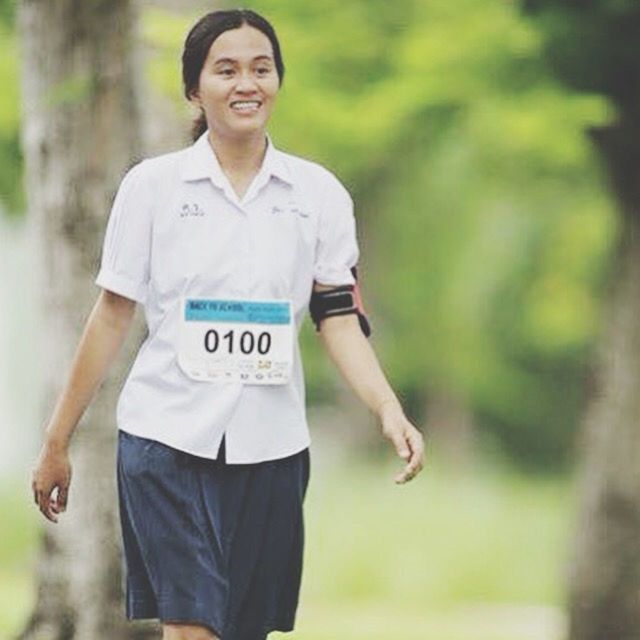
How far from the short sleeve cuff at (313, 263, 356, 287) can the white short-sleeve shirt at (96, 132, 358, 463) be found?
1.1 inches

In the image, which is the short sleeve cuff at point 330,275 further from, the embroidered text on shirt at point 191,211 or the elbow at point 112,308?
the elbow at point 112,308

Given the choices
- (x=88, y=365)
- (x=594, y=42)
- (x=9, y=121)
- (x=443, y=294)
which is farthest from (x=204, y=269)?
(x=443, y=294)

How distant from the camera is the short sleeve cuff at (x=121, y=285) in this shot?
6066mm

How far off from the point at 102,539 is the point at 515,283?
29.0 metres

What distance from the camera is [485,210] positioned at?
3628 centimetres

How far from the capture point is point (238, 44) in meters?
6.02

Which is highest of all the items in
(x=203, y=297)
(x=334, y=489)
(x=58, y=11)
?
(x=58, y=11)

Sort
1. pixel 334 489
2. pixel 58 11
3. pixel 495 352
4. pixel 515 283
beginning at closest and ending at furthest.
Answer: pixel 58 11
pixel 334 489
pixel 515 283
pixel 495 352

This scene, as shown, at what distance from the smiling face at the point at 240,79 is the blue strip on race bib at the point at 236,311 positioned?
402 mm

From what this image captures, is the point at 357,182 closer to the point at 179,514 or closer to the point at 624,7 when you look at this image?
the point at 624,7

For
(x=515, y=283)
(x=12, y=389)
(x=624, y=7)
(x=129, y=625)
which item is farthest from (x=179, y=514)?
(x=12, y=389)

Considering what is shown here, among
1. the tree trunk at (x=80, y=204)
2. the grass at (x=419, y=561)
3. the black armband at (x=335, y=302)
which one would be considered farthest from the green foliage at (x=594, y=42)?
the black armband at (x=335, y=302)

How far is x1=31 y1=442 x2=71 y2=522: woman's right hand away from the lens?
614 cm

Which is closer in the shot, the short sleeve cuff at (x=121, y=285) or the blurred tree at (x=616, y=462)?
the short sleeve cuff at (x=121, y=285)
